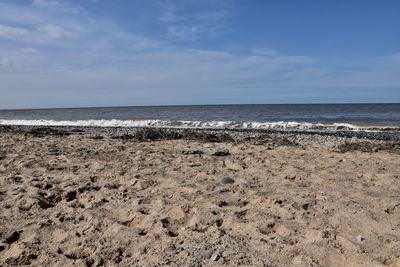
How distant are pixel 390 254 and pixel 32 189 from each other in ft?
14.4

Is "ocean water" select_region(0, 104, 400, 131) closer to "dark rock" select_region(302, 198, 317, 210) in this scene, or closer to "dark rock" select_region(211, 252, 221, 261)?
"dark rock" select_region(302, 198, 317, 210)

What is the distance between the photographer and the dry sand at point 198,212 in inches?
142

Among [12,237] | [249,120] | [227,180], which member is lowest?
[249,120]

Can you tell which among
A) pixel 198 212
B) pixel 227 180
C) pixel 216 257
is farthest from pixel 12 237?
pixel 227 180

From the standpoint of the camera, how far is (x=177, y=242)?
386 cm

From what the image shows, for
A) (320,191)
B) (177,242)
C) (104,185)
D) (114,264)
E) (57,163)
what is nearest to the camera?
(114,264)

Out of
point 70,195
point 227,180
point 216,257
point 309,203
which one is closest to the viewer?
point 216,257

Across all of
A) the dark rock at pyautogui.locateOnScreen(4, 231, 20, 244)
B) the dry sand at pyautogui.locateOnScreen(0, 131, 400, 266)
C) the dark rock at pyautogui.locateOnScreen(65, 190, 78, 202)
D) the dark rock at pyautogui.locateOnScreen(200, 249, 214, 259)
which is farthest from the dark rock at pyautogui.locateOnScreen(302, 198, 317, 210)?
the dark rock at pyautogui.locateOnScreen(4, 231, 20, 244)

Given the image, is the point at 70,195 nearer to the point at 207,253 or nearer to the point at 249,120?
the point at 207,253

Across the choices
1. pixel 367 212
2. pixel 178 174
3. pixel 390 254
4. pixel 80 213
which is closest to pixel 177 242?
pixel 80 213

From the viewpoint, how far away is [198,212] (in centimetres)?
462

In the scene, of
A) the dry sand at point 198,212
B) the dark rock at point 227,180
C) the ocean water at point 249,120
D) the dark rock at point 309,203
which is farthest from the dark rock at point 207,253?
the ocean water at point 249,120

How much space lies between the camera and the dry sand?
11.8 feet

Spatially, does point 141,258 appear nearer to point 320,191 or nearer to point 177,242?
point 177,242
